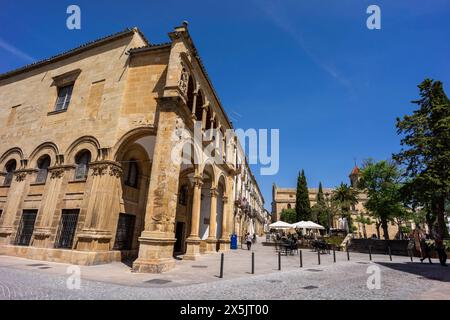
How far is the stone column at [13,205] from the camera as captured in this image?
13625 millimetres

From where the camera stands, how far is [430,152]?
2081 centimetres

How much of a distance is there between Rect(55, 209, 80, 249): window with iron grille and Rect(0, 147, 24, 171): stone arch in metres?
5.96

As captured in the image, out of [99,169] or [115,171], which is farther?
[115,171]

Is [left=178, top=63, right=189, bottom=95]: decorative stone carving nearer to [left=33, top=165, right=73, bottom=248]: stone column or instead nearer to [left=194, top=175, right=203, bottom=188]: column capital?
[left=194, top=175, right=203, bottom=188]: column capital

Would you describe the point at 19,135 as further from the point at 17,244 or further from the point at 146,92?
the point at 146,92

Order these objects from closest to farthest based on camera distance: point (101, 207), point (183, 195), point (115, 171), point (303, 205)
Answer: point (101, 207), point (115, 171), point (183, 195), point (303, 205)

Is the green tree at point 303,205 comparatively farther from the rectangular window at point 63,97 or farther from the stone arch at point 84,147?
the rectangular window at point 63,97

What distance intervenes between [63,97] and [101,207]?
889 centimetres

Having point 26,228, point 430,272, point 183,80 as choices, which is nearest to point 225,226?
point 183,80

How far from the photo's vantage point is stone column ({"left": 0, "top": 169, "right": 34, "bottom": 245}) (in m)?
13.6

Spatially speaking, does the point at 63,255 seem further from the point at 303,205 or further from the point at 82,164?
the point at 303,205

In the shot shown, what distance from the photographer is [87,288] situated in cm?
634

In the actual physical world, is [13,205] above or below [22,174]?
below
